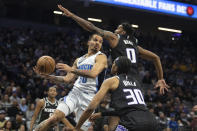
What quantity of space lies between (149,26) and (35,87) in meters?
13.6

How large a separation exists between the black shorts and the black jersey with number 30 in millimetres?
1662

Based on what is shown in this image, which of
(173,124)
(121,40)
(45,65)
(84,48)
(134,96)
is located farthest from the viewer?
(84,48)

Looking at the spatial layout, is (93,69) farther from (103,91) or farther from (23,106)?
(23,106)

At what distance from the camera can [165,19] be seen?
71.2 ft

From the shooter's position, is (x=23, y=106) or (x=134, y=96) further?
(x=23, y=106)

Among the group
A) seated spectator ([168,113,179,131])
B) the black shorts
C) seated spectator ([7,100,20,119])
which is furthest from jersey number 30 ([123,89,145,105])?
seated spectator ([168,113,179,131])

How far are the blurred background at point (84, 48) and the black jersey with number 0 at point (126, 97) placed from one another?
6.98 metres

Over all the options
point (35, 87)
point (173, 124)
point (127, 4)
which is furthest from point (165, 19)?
point (35, 87)

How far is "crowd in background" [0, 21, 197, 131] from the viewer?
12.5 meters

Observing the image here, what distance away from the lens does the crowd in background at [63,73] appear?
12.5 meters

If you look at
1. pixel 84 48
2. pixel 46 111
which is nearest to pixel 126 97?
pixel 46 111

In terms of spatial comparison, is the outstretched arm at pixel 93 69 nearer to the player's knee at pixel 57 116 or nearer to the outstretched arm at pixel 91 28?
the outstretched arm at pixel 91 28

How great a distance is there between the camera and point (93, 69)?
520cm

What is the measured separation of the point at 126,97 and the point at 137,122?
320mm
